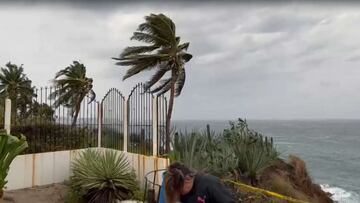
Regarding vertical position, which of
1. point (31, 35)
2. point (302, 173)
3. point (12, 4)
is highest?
point (31, 35)

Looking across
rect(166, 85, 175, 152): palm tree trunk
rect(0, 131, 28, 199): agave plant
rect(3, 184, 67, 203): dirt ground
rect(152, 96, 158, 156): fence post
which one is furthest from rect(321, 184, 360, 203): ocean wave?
rect(0, 131, 28, 199): agave plant

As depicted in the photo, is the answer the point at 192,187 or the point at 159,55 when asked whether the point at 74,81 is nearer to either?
the point at 159,55

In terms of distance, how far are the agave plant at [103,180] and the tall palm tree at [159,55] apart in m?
3.35

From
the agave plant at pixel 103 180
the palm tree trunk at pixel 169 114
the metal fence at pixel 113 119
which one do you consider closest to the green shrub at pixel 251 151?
the palm tree trunk at pixel 169 114

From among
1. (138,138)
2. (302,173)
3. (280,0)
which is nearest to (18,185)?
(138,138)

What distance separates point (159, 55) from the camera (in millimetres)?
12656

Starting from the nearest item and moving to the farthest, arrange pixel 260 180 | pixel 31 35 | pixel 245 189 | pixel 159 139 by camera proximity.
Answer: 1. pixel 245 189
2. pixel 159 139
3. pixel 31 35
4. pixel 260 180

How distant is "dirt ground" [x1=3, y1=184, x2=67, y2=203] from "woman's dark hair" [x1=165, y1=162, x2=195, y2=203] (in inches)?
264

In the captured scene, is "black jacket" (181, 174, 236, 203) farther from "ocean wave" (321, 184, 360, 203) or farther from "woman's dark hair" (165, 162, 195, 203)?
"ocean wave" (321, 184, 360, 203)

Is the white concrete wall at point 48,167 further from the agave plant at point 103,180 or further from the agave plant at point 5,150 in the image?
the agave plant at point 5,150

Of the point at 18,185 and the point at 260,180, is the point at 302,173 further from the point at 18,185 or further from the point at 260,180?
the point at 18,185

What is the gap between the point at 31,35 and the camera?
33.5 ft

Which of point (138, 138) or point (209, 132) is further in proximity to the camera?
point (209, 132)

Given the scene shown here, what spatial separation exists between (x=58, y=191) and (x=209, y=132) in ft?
14.8
